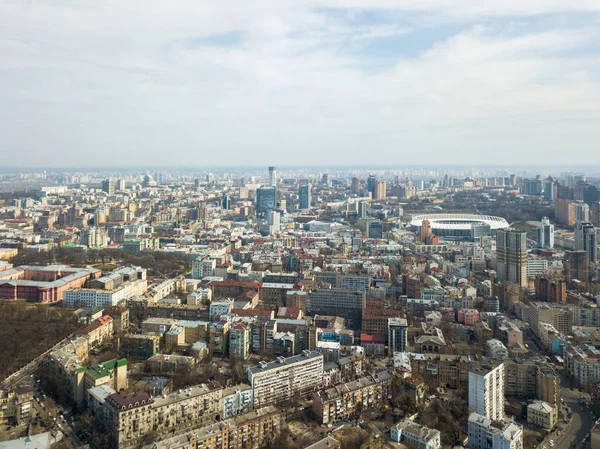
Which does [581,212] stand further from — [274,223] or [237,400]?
[237,400]

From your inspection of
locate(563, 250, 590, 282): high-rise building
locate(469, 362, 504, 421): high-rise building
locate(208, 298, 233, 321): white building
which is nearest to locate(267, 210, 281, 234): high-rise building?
locate(563, 250, 590, 282): high-rise building

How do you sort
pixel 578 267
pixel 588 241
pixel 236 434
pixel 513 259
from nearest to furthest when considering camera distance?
pixel 236 434, pixel 513 259, pixel 578 267, pixel 588 241

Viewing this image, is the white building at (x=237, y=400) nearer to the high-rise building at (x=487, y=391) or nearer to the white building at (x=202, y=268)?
the high-rise building at (x=487, y=391)

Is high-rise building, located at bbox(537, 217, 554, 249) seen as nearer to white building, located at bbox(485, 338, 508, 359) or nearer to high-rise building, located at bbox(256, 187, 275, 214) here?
white building, located at bbox(485, 338, 508, 359)

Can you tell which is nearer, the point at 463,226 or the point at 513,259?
the point at 513,259

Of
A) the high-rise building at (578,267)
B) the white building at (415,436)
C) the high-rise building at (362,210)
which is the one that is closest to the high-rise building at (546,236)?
the high-rise building at (578,267)

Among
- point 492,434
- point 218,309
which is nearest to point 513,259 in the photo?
point 218,309

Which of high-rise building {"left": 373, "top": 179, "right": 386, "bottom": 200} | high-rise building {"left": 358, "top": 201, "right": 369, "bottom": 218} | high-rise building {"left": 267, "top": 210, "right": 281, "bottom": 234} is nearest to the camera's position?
high-rise building {"left": 267, "top": 210, "right": 281, "bottom": 234}
